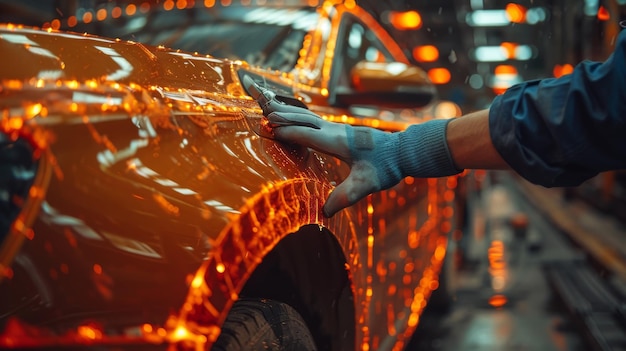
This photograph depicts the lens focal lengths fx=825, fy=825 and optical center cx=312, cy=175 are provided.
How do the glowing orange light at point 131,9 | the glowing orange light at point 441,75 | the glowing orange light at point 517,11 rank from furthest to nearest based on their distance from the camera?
the glowing orange light at point 441,75
the glowing orange light at point 517,11
the glowing orange light at point 131,9

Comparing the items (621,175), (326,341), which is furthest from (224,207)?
(621,175)

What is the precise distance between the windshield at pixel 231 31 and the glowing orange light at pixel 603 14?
522cm

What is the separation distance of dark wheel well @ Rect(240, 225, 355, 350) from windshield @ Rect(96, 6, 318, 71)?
86 cm

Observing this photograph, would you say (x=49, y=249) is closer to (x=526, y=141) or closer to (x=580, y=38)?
(x=526, y=141)

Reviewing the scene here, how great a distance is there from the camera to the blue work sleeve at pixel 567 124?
Result: 1.85 metres

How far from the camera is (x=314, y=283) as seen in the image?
196 cm

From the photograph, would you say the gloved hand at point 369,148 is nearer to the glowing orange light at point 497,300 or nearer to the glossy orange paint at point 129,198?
the glossy orange paint at point 129,198

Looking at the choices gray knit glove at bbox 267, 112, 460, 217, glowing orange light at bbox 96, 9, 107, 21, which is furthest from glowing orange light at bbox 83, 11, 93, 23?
gray knit glove at bbox 267, 112, 460, 217

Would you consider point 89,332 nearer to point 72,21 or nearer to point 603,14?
point 72,21

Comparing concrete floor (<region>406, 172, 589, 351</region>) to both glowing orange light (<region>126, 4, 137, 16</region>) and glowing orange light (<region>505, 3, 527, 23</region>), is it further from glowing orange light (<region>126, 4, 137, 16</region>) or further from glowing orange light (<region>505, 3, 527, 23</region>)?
glowing orange light (<region>505, 3, 527, 23</region>)

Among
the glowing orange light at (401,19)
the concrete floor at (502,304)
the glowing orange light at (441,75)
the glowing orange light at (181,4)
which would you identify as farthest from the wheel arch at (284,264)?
the glowing orange light at (441,75)

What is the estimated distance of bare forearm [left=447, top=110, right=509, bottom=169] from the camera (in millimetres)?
2008

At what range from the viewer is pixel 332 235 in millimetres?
1914

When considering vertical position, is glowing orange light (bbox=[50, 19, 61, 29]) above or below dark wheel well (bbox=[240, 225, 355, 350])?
above
